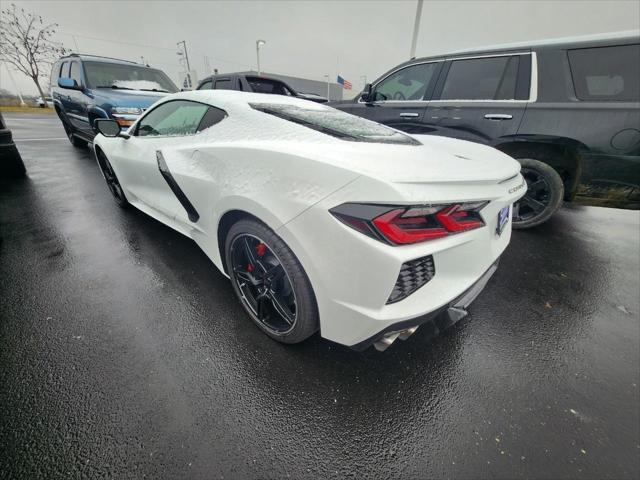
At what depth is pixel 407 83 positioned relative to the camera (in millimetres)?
4059

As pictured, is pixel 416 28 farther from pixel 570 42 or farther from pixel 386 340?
pixel 386 340

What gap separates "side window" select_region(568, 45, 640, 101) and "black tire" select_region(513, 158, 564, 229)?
2.32 feet

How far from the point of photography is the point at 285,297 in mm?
1662

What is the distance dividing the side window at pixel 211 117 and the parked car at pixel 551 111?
283 centimetres

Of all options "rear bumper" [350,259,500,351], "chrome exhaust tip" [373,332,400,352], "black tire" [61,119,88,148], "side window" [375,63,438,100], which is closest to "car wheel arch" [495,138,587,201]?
"side window" [375,63,438,100]

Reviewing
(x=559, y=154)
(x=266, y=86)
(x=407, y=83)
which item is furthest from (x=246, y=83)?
(x=559, y=154)

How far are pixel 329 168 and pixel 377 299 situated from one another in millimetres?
588

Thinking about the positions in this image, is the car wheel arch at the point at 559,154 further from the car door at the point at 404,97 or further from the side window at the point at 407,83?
the side window at the point at 407,83

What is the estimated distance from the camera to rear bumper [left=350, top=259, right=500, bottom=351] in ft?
4.03

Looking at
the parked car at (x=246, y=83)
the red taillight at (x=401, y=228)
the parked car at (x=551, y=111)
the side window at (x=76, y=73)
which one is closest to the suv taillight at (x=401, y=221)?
the red taillight at (x=401, y=228)

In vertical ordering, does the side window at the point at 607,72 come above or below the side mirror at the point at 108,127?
above

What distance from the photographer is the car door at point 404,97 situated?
3742mm

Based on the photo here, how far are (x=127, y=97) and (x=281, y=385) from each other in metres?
5.64

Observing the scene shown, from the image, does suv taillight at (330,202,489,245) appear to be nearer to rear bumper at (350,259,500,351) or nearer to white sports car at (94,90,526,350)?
Result: white sports car at (94,90,526,350)
